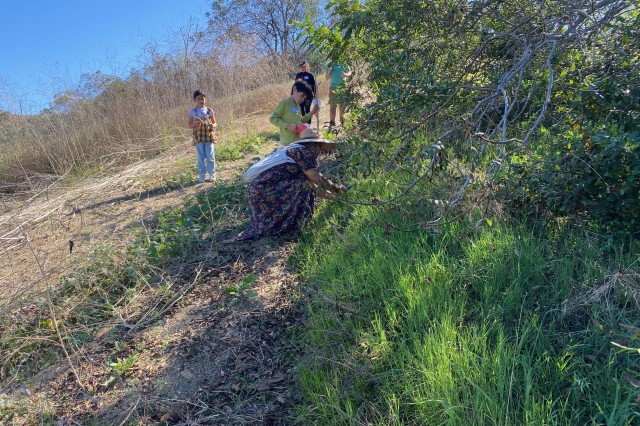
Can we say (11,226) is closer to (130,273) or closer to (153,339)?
(130,273)

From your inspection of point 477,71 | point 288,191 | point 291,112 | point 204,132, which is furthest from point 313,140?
point 204,132

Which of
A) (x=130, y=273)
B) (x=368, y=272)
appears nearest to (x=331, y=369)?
(x=368, y=272)

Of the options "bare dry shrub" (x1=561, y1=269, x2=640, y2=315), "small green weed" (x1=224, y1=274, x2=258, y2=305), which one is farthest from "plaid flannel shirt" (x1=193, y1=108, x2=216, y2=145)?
"bare dry shrub" (x1=561, y1=269, x2=640, y2=315)

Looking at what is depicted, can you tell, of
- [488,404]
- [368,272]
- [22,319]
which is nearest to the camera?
[488,404]

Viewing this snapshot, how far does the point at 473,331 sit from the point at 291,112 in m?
3.76

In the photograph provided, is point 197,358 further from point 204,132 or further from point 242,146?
point 242,146

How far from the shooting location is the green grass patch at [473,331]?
167 centimetres

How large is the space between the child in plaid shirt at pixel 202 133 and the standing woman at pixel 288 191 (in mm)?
2361

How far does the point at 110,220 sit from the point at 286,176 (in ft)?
8.88

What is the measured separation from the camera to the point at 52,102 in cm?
830

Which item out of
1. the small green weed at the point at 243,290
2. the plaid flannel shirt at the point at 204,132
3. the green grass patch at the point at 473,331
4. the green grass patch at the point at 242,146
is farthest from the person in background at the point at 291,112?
the green grass patch at the point at 242,146

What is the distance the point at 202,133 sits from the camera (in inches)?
238

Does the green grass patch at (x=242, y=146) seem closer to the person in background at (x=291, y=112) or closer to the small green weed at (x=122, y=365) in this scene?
the person in background at (x=291, y=112)

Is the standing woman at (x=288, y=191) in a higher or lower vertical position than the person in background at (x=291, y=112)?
lower
